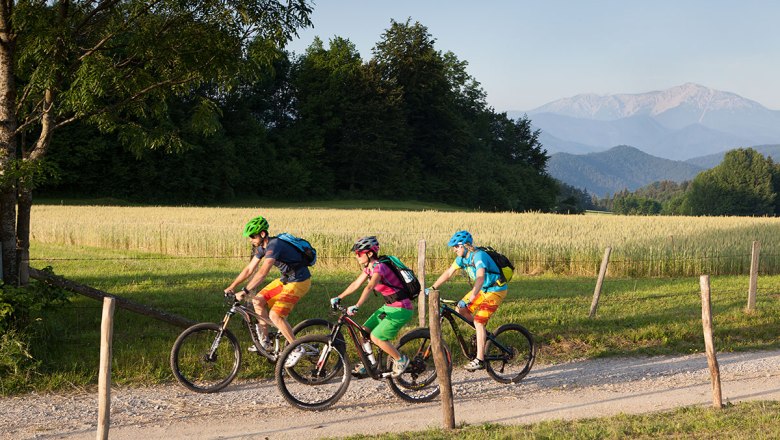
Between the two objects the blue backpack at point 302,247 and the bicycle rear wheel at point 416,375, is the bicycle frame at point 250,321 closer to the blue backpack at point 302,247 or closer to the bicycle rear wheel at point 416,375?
the blue backpack at point 302,247

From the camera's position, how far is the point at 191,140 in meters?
66.4

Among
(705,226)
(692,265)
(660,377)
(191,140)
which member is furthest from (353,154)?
(660,377)

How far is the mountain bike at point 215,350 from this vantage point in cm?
909

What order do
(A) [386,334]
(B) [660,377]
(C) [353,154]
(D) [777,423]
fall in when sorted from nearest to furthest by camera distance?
(D) [777,423] < (A) [386,334] < (B) [660,377] < (C) [353,154]

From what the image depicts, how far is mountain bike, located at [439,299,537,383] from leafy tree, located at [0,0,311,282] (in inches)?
230

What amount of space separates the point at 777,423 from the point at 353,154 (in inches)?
2843

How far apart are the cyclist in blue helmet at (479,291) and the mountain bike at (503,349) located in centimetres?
11

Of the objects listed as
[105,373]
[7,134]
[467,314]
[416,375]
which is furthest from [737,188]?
[105,373]

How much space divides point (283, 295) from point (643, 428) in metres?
4.34

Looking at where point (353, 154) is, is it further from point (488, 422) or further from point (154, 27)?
point (488, 422)

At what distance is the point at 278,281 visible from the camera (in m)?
9.51

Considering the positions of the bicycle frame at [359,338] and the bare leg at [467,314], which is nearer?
the bicycle frame at [359,338]

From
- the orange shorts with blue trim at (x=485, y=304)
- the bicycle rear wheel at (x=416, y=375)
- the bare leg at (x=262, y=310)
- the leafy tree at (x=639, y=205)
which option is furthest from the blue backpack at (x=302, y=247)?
the leafy tree at (x=639, y=205)

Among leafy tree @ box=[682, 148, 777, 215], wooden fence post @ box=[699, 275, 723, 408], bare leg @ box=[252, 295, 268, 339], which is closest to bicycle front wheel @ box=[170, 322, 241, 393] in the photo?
bare leg @ box=[252, 295, 268, 339]
